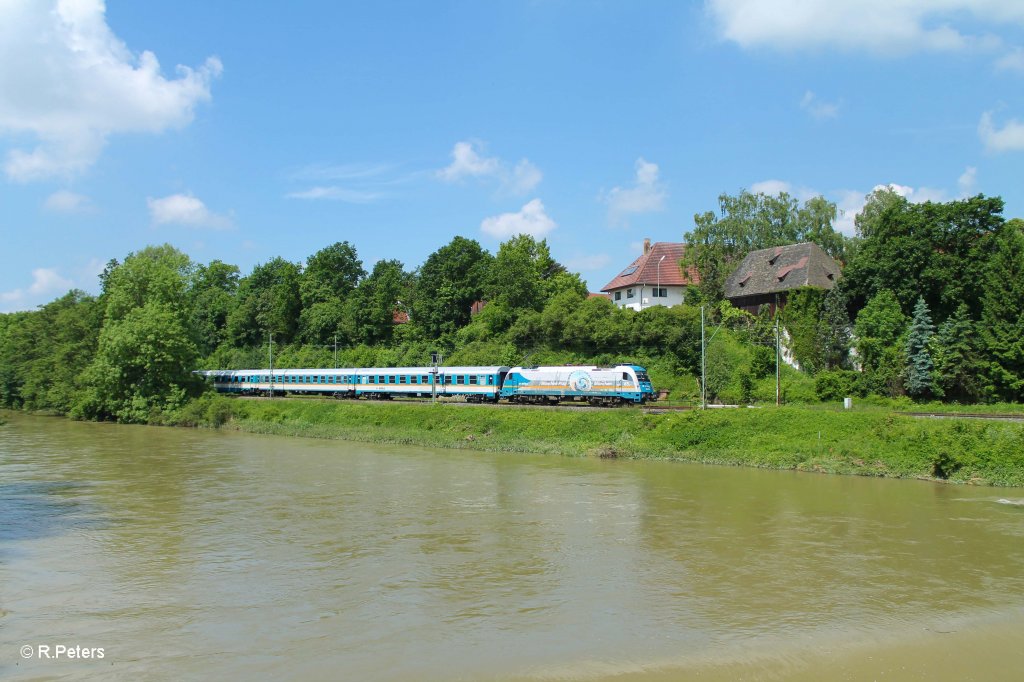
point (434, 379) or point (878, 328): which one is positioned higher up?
point (878, 328)

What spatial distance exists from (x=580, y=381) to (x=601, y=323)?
1177 cm

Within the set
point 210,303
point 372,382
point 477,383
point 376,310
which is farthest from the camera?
point 210,303

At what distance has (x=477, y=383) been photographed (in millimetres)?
50344

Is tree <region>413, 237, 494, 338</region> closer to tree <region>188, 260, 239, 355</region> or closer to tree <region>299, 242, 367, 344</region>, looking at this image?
tree <region>299, 242, 367, 344</region>

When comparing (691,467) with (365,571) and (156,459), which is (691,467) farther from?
(156,459)

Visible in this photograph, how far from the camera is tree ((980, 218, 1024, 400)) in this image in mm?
37281

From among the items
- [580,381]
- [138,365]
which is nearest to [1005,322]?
[580,381]

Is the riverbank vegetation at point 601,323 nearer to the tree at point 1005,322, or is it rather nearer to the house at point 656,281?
the tree at point 1005,322

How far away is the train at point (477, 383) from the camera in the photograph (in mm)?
43469

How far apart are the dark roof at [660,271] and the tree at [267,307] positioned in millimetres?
38043

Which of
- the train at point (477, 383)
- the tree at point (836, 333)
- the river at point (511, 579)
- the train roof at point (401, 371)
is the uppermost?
the tree at point (836, 333)

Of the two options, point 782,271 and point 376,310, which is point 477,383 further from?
point 376,310

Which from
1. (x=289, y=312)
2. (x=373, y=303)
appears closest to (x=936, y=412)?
(x=373, y=303)

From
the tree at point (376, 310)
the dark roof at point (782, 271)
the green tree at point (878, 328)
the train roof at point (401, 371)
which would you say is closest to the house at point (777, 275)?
the dark roof at point (782, 271)
